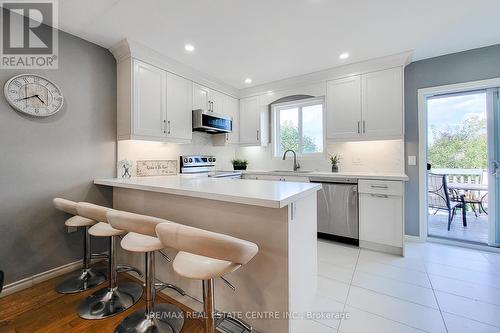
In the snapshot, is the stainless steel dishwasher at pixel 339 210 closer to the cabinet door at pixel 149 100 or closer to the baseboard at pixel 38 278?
the cabinet door at pixel 149 100

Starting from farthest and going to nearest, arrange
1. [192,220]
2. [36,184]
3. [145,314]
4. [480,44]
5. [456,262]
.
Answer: [480,44]
[456,262]
[36,184]
[192,220]
[145,314]

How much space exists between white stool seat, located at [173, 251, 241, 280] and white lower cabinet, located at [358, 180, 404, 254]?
2.33 meters

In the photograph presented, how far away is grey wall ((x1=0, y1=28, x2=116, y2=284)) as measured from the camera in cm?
197

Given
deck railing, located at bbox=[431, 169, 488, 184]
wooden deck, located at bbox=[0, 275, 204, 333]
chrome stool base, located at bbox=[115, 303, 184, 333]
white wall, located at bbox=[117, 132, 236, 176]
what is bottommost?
wooden deck, located at bbox=[0, 275, 204, 333]

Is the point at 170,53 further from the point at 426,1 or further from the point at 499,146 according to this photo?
the point at 499,146

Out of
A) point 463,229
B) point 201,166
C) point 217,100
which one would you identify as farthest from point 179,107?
point 463,229

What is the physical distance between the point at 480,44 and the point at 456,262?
105 inches

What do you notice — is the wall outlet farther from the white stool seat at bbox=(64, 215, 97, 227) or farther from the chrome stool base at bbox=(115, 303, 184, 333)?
the white stool seat at bbox=(64, 215, 97, 227)

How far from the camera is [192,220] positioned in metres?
1.77

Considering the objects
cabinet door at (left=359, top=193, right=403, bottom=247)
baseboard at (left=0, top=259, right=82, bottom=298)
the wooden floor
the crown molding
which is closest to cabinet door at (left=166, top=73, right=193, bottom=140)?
the crown molding

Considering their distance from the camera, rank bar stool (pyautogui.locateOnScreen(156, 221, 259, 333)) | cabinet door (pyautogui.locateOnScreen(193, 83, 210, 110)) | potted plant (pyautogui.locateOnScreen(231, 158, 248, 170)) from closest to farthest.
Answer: bar stool (pyautogui.locateOnScreen(156, 221, 259, 333)) < cabinet door (pyautogui.locateOnScreen(193, 83, 210, 110)) < potted plant (pyautogui.locateOnScreen(231, 158, 248, 170))

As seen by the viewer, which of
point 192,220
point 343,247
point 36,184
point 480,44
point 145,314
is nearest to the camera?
point 145,314

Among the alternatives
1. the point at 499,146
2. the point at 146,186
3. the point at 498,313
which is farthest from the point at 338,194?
the point at 146,186

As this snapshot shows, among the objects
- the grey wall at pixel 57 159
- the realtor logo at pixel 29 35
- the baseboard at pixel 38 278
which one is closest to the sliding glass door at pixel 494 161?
the grey wall at pixel 57 159
